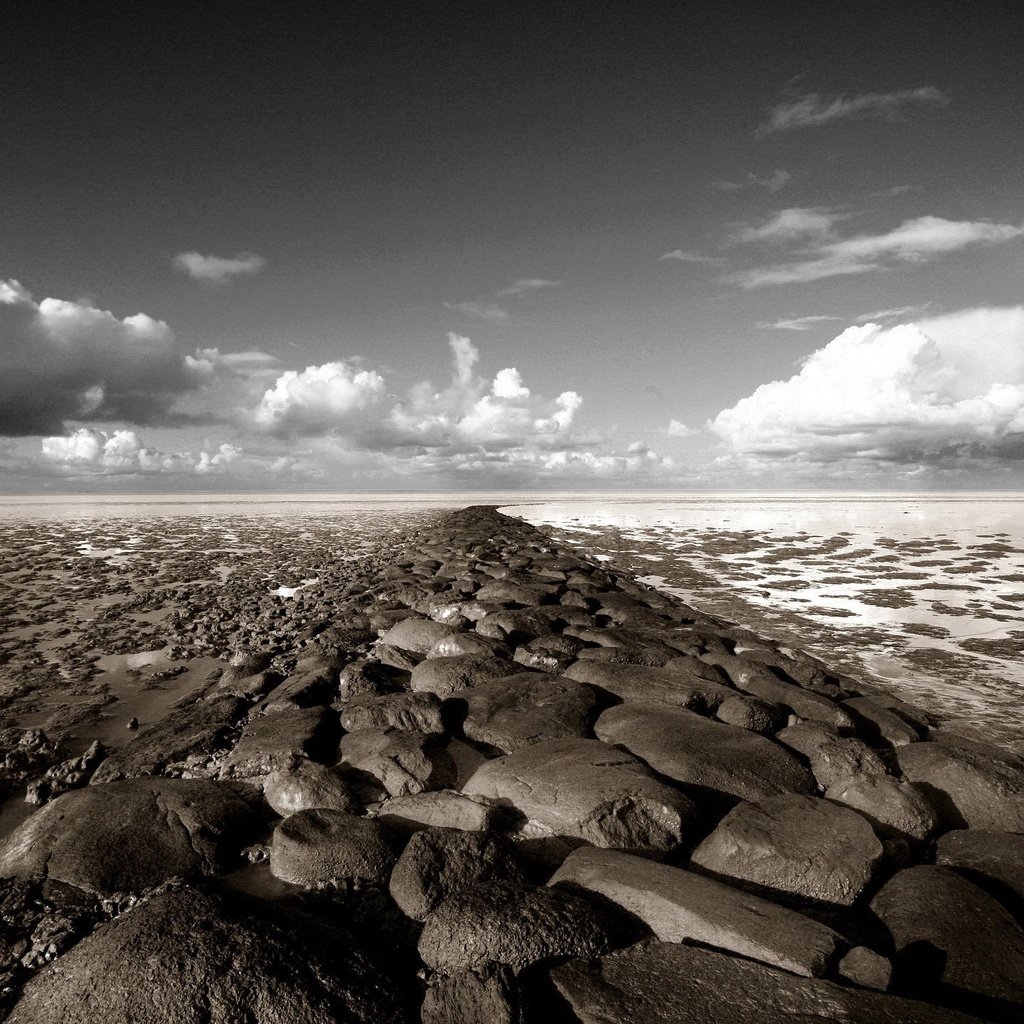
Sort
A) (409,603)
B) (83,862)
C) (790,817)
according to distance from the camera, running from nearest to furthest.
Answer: (83,862) < (790,817) < (409,603)

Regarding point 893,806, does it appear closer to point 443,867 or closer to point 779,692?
point 779,692

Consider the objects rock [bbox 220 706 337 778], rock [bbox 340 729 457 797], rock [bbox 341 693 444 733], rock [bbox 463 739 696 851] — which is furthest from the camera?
rock [bbox 341 693 444 733]

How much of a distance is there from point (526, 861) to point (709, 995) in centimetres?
175

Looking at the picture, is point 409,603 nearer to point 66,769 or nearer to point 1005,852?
point 66,769

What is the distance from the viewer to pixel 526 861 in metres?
4.51

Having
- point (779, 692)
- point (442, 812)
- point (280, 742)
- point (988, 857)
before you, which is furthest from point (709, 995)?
point (779, 692)

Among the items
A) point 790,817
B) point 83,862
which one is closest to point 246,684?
point 83,862

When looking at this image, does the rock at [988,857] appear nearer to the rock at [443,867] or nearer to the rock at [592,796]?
the rock at [592,796]

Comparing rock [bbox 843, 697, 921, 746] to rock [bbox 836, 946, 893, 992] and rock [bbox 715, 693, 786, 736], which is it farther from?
rock [bbox 836, 946, 893, 992]

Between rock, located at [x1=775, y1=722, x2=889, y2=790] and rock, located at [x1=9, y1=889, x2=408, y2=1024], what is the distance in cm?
437

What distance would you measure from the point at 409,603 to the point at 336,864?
30.1 ft

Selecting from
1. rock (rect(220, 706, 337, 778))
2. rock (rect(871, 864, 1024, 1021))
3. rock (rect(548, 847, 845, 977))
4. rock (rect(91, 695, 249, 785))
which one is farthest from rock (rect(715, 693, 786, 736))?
rock (rect(91, 695, 249, 785))

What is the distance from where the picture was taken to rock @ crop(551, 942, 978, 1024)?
2.89 metres

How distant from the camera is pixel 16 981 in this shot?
137 inches
